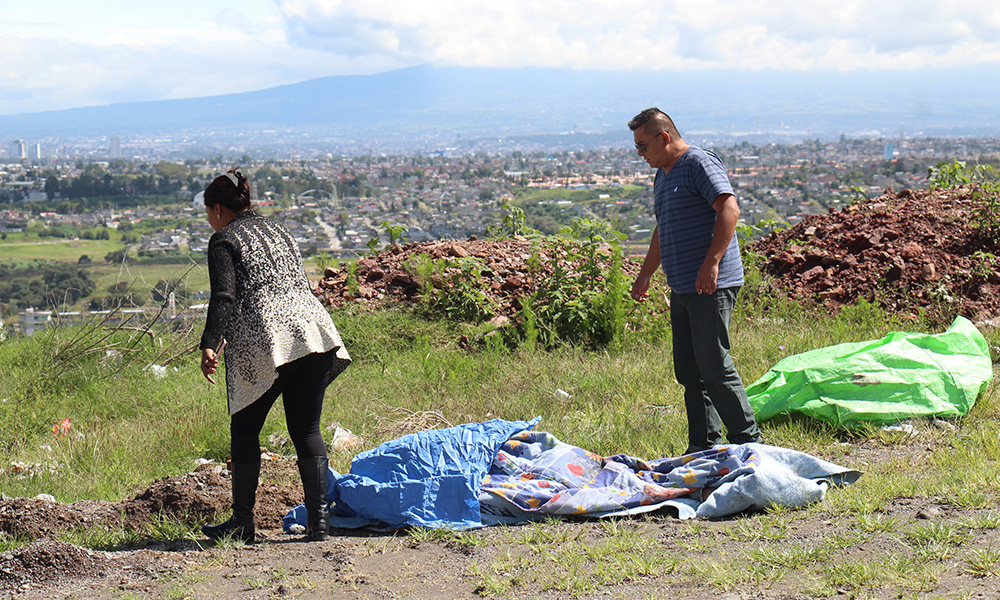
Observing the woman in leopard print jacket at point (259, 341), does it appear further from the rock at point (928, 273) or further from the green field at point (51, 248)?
the green field at point (51, 248)

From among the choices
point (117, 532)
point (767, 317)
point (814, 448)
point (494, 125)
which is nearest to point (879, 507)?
point (814, 448)

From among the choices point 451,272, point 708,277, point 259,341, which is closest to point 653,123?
point 708,277

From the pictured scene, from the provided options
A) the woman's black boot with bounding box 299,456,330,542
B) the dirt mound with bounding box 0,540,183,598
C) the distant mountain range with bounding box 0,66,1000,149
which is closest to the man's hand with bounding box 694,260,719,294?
the woman's black boot with bounding box 299,456,330,542

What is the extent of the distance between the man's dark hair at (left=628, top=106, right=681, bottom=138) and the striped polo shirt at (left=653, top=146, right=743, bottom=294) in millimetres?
160

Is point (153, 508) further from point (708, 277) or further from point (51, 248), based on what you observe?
point (51, 248)

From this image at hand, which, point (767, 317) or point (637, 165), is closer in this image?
point (767, 317)

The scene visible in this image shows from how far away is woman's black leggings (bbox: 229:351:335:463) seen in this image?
3.77 m

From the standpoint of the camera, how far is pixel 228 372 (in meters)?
3.69

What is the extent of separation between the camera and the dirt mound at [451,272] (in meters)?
8.44

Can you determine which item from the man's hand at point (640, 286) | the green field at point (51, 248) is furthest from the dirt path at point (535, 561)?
the green field at point (51, 248)

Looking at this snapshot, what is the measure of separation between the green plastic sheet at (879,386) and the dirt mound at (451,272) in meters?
3.09

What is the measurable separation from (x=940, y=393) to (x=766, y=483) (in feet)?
6.62

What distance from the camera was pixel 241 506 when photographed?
3826mm

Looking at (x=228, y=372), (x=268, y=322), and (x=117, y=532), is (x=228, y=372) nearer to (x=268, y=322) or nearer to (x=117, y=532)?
(x=268, y=322)
